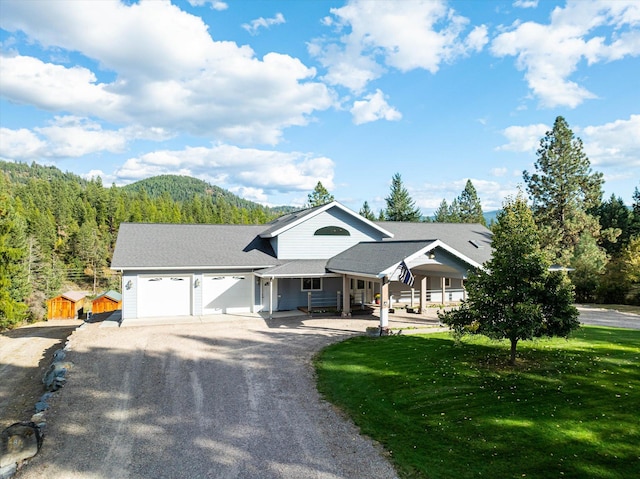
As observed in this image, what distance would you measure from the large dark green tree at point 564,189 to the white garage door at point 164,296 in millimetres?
30335

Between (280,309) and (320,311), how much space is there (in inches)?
96.9

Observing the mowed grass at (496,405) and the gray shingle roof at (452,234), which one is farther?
the gray shingle roof at (452,234)

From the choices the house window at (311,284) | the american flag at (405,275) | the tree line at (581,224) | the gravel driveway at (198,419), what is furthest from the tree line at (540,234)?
the house window at (311,284)

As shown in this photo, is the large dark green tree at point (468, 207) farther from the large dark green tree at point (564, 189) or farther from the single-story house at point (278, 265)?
the single-story house at point (278, 265)

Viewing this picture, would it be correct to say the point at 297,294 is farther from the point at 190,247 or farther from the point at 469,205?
the point at 469,205

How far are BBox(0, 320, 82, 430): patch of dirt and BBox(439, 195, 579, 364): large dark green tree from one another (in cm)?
1235

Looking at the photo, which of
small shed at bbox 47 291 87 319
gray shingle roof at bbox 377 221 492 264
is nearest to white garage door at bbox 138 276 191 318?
gray shingle roof at bbox 377 221 492 264

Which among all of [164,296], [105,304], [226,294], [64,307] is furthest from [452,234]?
[64,307]

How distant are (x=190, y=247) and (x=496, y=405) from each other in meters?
18.1

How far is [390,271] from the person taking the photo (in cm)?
1739

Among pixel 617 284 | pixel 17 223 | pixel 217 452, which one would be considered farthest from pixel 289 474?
pixel 17 223

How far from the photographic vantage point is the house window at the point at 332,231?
962 inches

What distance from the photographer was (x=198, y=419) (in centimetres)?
898

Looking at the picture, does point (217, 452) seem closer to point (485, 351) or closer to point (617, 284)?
point (485, 351)
